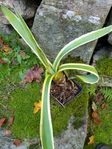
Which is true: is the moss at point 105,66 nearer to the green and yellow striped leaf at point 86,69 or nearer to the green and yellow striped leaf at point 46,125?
the green and yellow striped leaf at point 86,69

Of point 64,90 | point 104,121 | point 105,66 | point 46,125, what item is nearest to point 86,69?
point 64,90

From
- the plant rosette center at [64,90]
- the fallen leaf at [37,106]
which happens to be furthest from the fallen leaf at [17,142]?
the plant rosette center at [64,90]

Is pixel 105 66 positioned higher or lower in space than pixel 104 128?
higher

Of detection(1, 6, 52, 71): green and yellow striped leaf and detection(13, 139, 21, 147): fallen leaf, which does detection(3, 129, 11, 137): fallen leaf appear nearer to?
detection(13, 139, 21, 147): fallen leaf

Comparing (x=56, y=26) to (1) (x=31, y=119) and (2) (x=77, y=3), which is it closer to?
(2) (x=77, y=3)

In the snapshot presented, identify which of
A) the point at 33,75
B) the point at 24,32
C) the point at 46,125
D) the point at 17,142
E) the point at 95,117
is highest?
the point at 24,32

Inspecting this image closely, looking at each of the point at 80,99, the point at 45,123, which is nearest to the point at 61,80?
the point at 80,99

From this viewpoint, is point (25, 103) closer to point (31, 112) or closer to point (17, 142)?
Result: point (31, 112)
